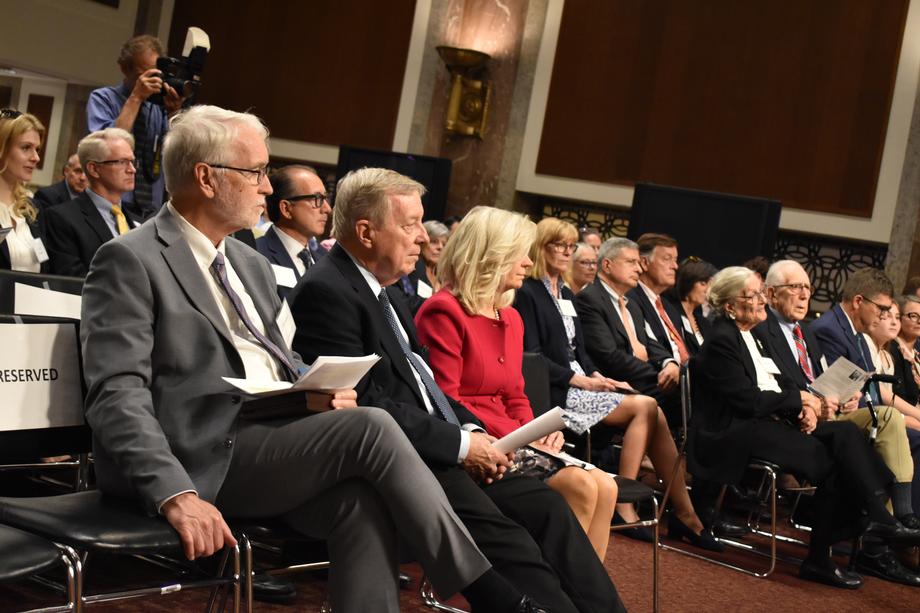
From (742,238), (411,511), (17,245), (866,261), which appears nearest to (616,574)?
(411,511)

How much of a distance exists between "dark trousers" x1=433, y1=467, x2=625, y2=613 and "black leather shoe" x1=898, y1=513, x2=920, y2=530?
2.83 meters

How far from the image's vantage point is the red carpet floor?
12.0 feet

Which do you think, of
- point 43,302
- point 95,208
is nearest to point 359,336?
point 43,302

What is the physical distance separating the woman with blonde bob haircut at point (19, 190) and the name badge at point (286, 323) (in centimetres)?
201

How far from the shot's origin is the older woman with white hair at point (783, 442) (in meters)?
5.03

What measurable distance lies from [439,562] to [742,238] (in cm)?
720

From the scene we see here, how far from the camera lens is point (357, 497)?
2.46 metres

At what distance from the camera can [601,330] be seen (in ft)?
19.8

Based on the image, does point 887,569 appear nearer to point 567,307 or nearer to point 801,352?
point 801,352

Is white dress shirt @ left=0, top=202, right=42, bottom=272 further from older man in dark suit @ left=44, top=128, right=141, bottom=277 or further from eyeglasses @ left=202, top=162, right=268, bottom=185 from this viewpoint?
eyeglasses @ left=202, top=162, right=268, bottom=185

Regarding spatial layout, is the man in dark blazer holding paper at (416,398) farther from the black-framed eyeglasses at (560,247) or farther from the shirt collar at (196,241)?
the black-framed eyeglasses at (560,247)

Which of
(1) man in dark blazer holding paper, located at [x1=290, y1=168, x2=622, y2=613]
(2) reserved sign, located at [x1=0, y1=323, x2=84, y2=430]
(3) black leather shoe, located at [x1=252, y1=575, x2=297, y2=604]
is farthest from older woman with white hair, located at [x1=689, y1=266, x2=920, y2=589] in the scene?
(2) reserved sign, located at [x1=0, y1=323, x2=84, y2=430]

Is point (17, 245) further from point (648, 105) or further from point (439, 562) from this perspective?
point (648, 105)

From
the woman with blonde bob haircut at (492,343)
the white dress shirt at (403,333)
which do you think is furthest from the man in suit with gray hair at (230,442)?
the woman with blonde bob haircut at (492,343)
